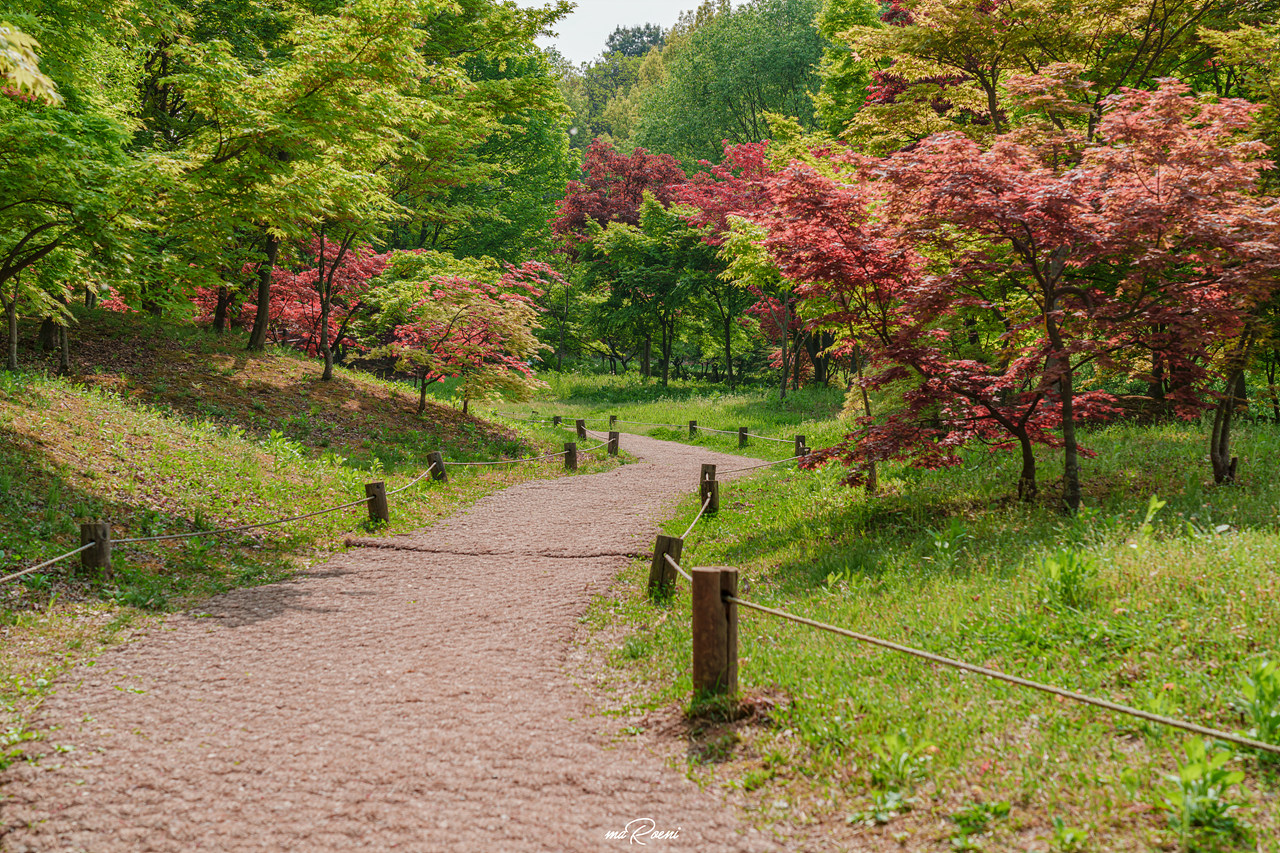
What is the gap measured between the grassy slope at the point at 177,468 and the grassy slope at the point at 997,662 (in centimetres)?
461

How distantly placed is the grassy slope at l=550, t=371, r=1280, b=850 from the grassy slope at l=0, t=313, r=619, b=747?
4606mm

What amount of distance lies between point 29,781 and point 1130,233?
9.37 meters

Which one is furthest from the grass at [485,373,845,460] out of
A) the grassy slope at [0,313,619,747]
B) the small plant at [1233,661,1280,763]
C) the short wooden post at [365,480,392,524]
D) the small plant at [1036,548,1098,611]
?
the small plant at [1233,661,1280,763]

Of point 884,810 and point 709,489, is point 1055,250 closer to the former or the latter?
point 709,489

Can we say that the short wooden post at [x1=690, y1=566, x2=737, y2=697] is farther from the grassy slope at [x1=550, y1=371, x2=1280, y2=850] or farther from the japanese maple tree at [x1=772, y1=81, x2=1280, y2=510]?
the japanese maple tree at [x1=772, y1=81, x2=1280, y2=510]

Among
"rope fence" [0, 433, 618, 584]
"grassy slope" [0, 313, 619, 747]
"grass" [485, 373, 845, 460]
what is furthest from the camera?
"grass" [485, 373, 845, 460]

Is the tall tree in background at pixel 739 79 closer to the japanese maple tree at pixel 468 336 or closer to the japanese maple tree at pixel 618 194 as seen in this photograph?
the japanese maple tree at pixel 618 194

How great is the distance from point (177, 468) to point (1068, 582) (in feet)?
35.2

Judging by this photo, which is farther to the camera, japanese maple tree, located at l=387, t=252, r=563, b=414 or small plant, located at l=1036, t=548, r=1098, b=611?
japanese maple tree, located at l=387, t=252, r=563, b=414

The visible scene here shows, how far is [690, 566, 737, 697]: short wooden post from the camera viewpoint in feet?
14.7

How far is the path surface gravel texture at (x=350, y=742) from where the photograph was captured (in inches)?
137

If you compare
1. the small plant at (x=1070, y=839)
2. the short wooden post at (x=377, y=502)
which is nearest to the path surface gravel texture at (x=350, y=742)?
the small plant at (x=1070, y=839)

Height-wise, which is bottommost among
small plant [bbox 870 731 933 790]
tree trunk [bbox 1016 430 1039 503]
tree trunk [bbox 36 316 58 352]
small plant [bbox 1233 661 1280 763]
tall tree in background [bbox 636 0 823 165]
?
small plant [bbox 870 731 933 790]

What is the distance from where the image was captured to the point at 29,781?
384cm
